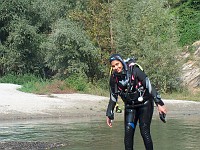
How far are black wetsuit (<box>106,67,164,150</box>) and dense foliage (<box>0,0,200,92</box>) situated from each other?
25.9 metres

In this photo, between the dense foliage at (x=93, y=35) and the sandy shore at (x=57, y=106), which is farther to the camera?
the dense foliage at (x=93, y=35)

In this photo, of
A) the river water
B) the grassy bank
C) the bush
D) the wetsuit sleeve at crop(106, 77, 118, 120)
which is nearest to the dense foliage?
the grassy bank

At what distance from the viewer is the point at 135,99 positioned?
902cm

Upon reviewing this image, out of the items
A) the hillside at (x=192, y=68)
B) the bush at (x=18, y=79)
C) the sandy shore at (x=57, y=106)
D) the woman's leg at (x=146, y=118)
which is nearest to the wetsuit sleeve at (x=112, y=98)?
the woman's leg at (x=146, y=118)

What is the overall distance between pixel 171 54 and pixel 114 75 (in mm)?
26658

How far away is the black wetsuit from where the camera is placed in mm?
8930

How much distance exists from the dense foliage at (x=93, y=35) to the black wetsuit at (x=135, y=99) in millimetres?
25942

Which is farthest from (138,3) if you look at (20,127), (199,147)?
(199,147)

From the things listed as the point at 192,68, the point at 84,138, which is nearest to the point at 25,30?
the point at 192,68

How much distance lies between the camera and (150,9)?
36.4 metres

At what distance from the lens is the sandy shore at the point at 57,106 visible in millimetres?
24297

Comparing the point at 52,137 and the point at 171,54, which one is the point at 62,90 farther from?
the point at 52,137

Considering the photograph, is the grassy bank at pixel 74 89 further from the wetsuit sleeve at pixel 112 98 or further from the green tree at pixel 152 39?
the wetsuit sleeve at pixel 112 98

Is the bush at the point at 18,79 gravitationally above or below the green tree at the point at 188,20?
below
